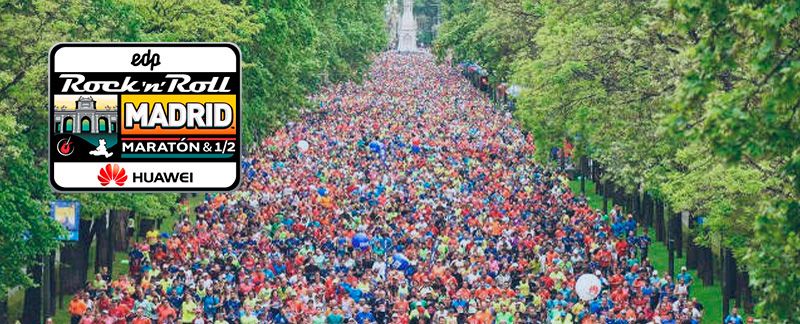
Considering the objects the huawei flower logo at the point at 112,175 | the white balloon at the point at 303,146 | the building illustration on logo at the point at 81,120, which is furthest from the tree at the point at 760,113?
the white balloon at the point at 303,146

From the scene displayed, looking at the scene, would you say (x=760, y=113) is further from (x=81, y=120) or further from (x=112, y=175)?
(x=81, y=120)

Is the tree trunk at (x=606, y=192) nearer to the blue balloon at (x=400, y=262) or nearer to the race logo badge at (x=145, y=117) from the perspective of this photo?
the blue balloon at (x=400, y=262)

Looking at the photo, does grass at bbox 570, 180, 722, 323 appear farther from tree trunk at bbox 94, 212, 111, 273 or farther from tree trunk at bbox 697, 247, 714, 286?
tree trunk at bbox 94, 212, 111, 273

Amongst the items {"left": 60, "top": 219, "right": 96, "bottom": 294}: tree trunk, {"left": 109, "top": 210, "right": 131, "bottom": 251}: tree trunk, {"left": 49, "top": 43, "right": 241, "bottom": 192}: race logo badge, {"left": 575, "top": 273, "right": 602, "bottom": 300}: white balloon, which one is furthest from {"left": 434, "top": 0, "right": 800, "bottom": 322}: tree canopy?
{"left": 60, "top": 219, "right": 96, "bottom": 294}: tree trunk

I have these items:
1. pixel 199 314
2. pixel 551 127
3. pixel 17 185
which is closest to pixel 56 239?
pixel 17 185

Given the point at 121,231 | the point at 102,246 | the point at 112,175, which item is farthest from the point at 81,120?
the point at 121,231

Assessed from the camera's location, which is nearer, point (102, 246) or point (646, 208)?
point (102, 246)

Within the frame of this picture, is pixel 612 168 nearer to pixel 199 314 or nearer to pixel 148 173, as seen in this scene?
pixel 199 314
